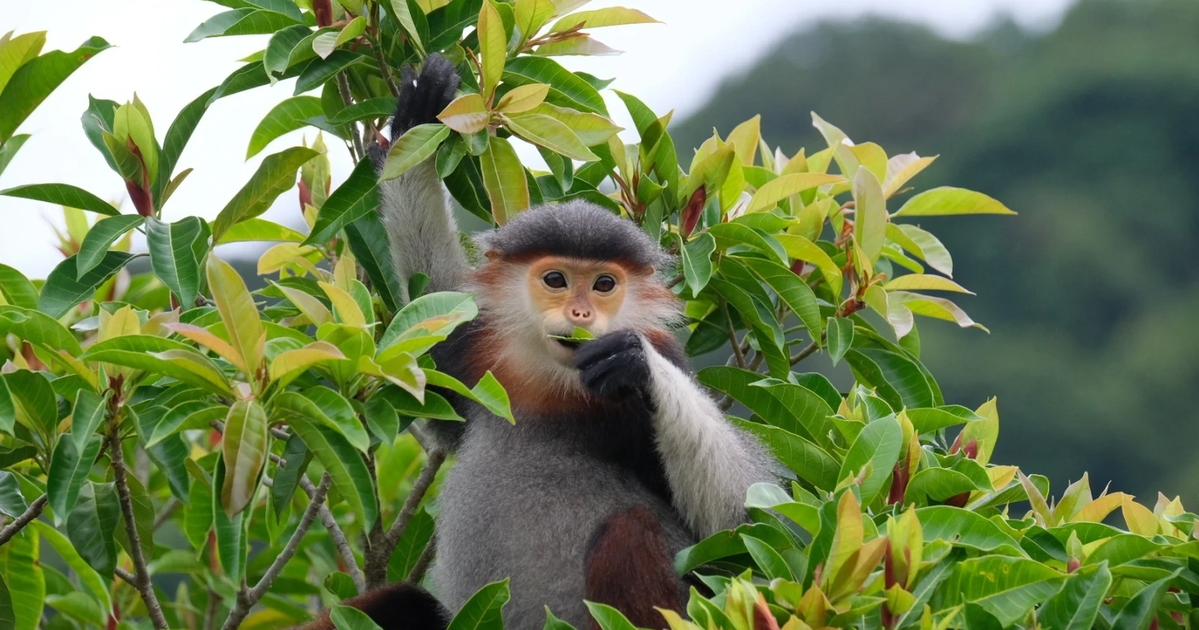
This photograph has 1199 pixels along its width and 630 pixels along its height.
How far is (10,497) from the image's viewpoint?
3.72 metres

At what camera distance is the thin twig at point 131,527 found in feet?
11.7

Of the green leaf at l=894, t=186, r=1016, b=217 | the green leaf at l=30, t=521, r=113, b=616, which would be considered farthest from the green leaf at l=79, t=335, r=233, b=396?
the green leaf at l=894, t=186, r=1016, b=217

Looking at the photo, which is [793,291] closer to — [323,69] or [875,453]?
[875,453]

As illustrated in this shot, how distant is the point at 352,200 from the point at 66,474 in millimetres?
1368

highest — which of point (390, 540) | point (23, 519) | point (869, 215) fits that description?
A: point (869, 215)

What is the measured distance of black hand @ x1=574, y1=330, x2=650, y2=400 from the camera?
3.92 meters

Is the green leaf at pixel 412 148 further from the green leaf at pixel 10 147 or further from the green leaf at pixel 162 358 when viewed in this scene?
the green leaf at pixel 10 147

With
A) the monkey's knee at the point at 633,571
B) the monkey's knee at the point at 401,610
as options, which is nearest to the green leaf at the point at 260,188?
the monkey's knee at the point at 401,610

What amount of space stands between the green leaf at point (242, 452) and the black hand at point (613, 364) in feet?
3.92

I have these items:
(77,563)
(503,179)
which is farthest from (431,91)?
(77,563)

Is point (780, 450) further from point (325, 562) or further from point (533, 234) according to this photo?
point (325, 562)

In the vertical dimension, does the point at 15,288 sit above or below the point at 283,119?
below

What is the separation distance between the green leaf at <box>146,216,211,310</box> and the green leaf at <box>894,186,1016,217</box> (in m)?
2.54

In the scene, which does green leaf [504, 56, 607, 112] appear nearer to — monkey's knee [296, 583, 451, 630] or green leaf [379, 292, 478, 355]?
green leaf [379, 292, 478, 355]
